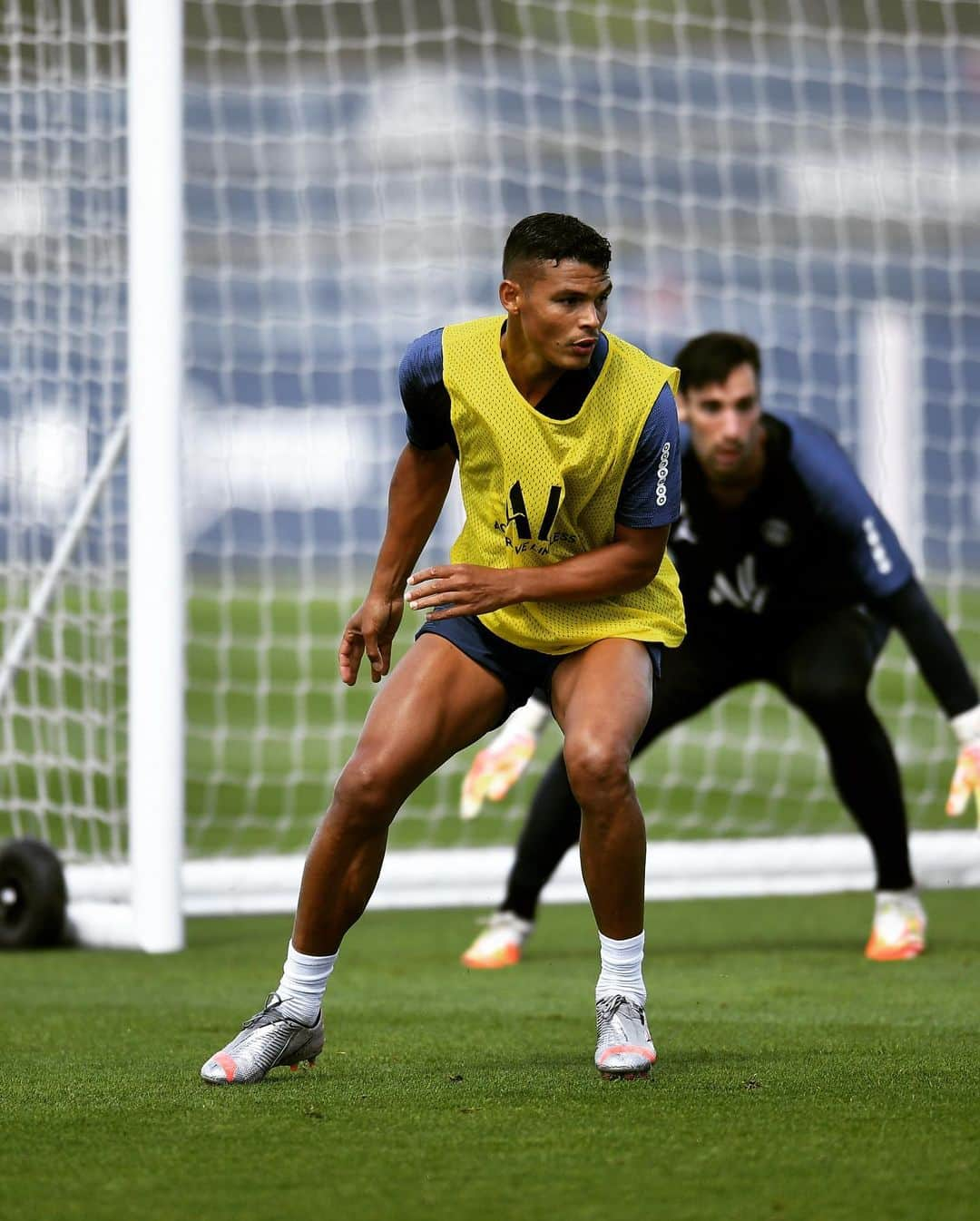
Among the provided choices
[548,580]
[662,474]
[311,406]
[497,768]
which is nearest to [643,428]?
[662,474]

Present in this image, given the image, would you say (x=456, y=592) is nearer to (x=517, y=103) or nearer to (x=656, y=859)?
(x=656, y=859)

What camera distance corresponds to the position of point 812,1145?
273 cm

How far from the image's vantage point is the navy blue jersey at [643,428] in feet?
11.0

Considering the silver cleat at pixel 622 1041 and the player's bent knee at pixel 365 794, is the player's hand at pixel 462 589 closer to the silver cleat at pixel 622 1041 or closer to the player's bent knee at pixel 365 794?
the player's bent knee at pixel 365 794

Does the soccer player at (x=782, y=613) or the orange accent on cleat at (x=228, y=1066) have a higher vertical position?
the soccer player at (x=782, y=613)

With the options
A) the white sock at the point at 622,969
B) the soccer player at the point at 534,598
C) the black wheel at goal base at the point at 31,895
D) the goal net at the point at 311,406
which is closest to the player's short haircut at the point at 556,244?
the soccer player at the point at 534,598

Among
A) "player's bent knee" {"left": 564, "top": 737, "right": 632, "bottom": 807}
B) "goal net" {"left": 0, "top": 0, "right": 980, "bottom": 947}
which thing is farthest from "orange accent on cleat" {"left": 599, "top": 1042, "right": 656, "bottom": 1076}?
"goal net" {"left": 0, "top": 0, "right": 980, "bottom": 947}

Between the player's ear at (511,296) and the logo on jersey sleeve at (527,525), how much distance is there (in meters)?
0.31

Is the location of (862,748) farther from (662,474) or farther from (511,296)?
(511,296)

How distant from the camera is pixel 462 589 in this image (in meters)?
3.24

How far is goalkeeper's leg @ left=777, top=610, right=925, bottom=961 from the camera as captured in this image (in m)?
4.98

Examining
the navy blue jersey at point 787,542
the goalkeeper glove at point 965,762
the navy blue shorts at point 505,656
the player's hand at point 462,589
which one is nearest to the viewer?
the player's hand at point 462,589

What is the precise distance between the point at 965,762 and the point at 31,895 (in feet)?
8.67

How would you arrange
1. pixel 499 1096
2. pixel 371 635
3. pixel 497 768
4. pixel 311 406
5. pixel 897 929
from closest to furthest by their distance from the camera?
pixel 499 1096 → pixel 371 635 → pixel 497 768 → pixel 897 929 → pixel 311 406
